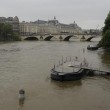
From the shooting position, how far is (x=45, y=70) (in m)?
32.1

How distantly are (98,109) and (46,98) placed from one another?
4020 millimetres

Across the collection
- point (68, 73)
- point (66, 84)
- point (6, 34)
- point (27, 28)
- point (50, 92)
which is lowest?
point (50, 92)

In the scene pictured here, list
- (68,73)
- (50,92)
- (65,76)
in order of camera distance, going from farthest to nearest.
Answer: (68,73) < (65,76) < (50,92)

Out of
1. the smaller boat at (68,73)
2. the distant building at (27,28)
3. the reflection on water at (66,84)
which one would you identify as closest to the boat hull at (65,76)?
the smaller boat at (68,73)

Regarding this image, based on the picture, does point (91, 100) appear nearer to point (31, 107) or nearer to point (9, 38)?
point (31, 107)

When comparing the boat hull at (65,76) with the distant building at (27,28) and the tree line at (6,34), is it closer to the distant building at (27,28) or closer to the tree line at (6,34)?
the tree line at (6,34)

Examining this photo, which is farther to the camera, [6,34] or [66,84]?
[6,34]

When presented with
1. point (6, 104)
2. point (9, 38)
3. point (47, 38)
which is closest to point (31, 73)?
point (6, 104)

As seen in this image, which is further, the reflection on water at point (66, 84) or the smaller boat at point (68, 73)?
the smaller boat at point (68, 73)

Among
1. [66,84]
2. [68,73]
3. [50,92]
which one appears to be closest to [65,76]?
[68,73]

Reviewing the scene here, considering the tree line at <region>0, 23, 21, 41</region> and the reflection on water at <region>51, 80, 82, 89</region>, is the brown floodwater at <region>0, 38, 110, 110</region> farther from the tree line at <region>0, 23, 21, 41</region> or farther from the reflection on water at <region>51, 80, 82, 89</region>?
the tree line at <region>0, 23, 21, 41</region>

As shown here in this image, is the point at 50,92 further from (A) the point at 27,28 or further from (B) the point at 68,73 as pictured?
(A) the point at 27,28

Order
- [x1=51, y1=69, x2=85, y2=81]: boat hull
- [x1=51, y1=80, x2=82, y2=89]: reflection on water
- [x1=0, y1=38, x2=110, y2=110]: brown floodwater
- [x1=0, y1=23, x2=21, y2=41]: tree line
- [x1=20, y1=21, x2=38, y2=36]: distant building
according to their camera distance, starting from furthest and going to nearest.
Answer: [x1=20, y1=21, x2=38, y2=36]: distant building
[x1=0, y1=23, x2=21, y2=41]: tree line
[x1=51, y1=69, x2=85, y2=81]: boat hull
[x1=51, y1=80, x2=82, y2=89]: reflection on water
[x1=0, y1=38, x2=110, y2=110]: brown floodwater

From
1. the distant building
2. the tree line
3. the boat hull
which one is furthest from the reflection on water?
the distant building
